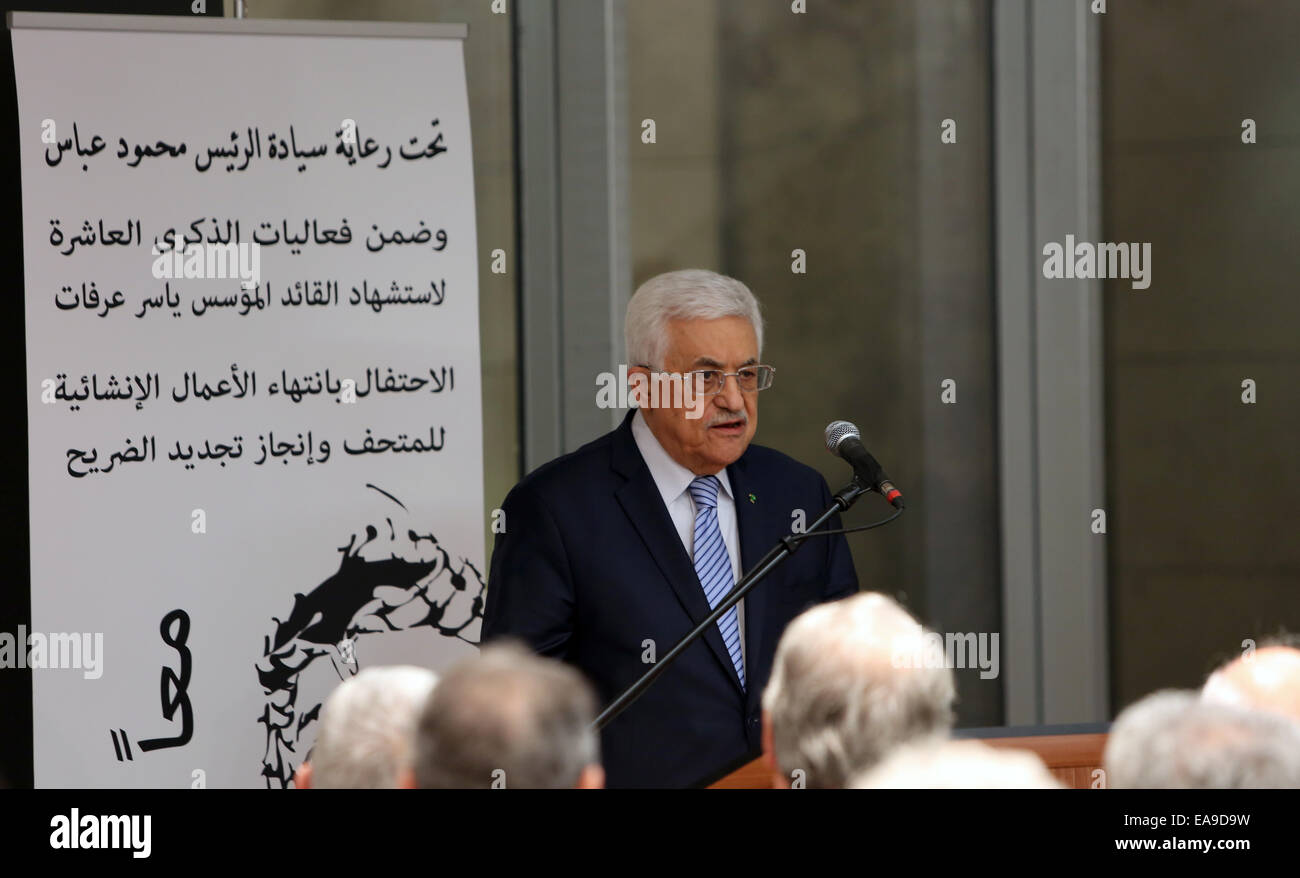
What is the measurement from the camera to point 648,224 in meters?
3.82

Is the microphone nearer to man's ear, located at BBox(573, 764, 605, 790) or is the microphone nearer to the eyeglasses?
the eyeglasses

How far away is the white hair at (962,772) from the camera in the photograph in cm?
98

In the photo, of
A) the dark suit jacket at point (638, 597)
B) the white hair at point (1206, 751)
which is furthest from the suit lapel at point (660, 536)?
the white hair at point (1206, 751)

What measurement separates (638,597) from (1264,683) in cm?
123

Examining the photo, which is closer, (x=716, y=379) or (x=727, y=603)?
(x=727, y=603)

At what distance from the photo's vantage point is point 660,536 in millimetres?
2547

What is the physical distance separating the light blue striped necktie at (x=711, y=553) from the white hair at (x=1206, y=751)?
137cm

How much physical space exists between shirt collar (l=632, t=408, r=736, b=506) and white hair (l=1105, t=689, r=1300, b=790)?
151cm

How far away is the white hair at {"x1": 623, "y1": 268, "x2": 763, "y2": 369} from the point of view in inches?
103

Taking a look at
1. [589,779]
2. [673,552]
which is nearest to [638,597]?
[673,552]

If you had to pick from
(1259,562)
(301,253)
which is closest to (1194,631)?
(1259,562)

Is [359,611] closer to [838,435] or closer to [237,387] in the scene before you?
[237,387]

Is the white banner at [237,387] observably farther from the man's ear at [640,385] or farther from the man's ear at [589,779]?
the man's ear at [589,779]
